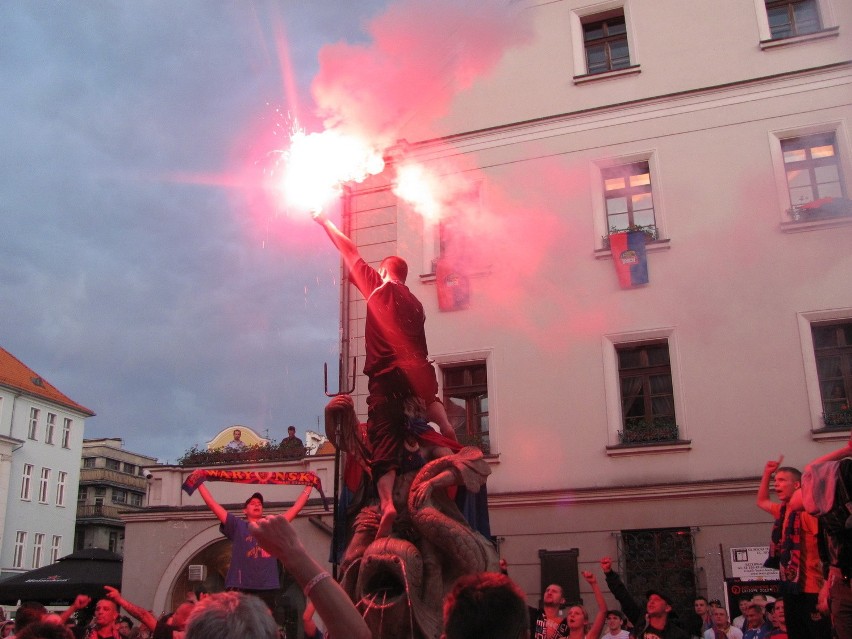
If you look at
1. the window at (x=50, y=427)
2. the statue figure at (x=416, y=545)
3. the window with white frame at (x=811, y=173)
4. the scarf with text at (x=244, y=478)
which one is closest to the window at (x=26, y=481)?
the window at (x=50, y=427)

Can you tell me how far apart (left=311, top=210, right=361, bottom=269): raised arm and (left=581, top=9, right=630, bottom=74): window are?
427 inches

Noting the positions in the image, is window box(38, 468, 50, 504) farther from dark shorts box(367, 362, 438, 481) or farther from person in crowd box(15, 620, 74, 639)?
person in crowd box(15, 620, 74, 639)

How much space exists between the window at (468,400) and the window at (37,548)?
3559 cm

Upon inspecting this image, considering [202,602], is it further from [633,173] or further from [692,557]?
[633,173]

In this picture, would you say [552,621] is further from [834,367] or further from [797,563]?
[834,367]

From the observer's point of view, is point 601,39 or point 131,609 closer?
point 131,609

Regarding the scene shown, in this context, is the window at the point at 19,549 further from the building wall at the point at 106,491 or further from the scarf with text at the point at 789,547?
the scarf with text at the point at 789,547

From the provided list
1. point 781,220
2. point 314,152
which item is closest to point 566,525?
point 781,220

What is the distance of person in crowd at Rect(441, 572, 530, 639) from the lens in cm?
250

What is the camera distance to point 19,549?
4219 cm

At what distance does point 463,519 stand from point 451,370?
9805 millimetres

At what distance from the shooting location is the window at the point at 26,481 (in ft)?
141

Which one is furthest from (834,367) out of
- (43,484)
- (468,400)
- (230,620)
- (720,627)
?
(43,484)

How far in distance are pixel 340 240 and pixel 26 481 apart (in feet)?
138
